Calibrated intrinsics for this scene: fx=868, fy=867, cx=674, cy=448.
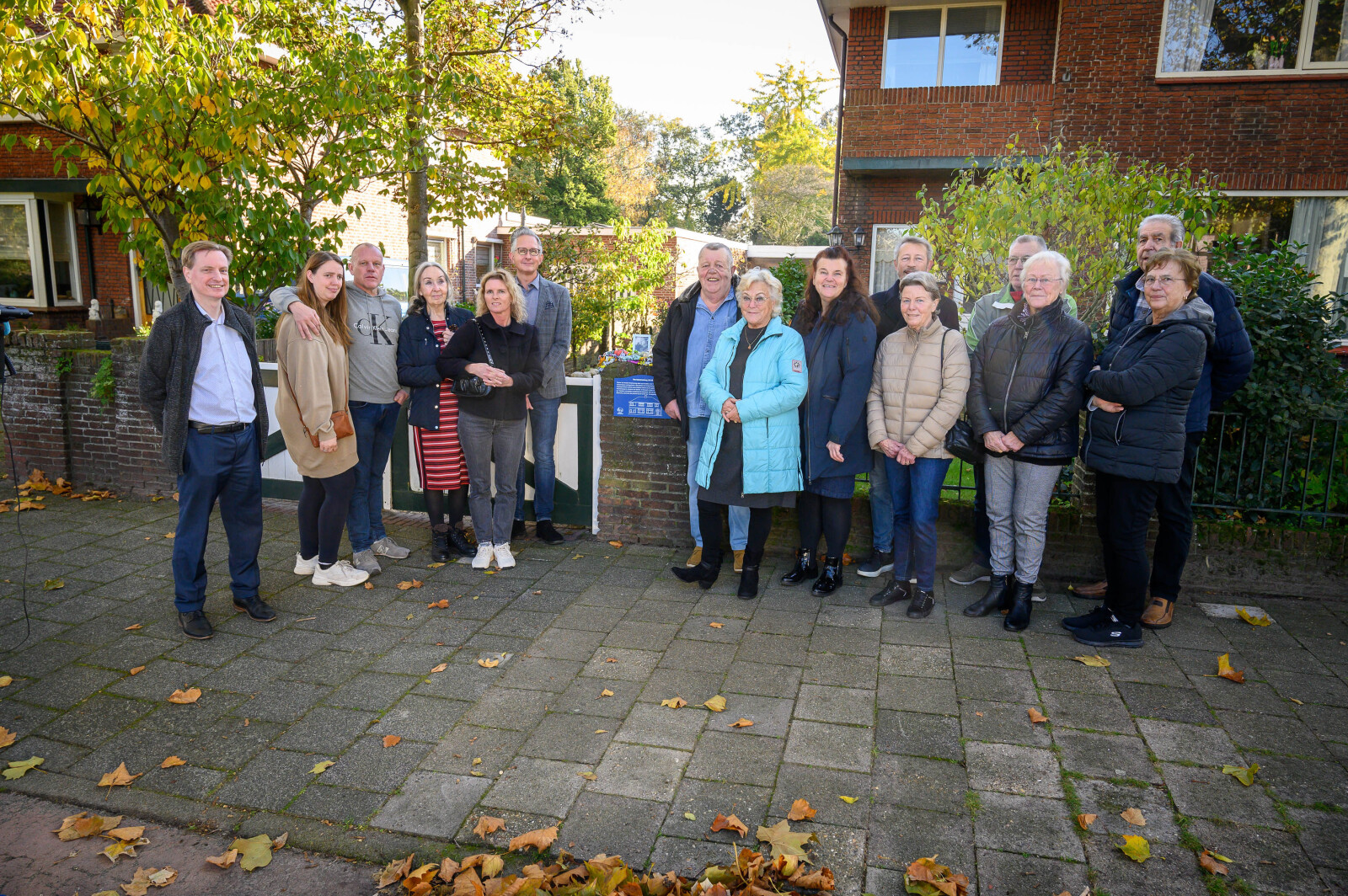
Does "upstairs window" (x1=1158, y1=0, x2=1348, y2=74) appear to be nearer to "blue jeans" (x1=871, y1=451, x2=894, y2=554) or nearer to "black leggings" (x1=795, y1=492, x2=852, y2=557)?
"blue jeans" (x1=871, y1=451, x2=894, y2=554)

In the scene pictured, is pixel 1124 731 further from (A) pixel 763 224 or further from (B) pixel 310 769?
(A) pixel 763 224

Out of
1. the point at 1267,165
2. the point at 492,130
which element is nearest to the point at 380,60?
the point at 492,130

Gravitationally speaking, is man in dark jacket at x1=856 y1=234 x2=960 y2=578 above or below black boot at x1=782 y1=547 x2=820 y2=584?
above

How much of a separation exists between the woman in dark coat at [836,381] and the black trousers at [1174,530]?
5.38ft

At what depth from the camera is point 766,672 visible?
168 inches

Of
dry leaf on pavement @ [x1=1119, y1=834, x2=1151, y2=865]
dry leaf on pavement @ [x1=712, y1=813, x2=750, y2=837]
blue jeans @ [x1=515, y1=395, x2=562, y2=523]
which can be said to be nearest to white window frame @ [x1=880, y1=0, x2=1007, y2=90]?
blue jeans @ [x1=515, y1=395, x2=562, y2=523]

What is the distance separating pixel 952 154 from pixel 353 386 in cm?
1228

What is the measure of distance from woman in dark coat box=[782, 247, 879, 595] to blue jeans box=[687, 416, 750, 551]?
52cm

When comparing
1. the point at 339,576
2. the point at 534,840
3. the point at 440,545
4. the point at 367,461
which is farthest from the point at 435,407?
the point at 534,840

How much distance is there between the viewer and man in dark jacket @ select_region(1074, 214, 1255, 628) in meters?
4.62

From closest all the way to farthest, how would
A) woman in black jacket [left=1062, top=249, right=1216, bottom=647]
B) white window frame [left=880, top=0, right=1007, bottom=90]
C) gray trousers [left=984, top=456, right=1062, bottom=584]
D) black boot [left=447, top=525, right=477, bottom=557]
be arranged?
woman in black jacket [left=1062, top=249, right=1216, bottom=647] → gray trousers [left=984, top=456, right=1062, bottom=584] → black boot [left=447, top=525, right=477, bottom=557] → white window frame [left=880, top=0, right=1007, bottom=90]

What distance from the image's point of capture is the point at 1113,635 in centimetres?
459

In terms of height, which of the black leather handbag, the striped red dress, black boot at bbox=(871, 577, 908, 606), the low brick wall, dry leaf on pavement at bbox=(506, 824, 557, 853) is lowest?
dry leaf on pavement at bbox=(506, 824, 557, 853)

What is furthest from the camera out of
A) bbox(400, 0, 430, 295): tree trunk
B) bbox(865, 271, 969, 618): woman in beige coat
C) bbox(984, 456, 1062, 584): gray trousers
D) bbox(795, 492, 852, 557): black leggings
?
bbox(400, 0, 430, 295): tree trunk
